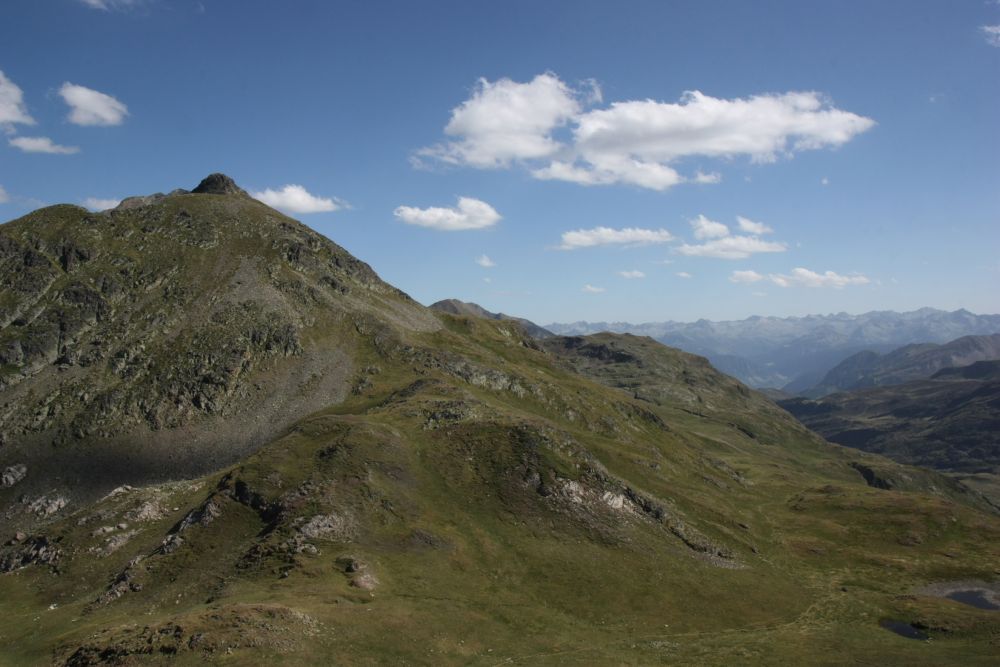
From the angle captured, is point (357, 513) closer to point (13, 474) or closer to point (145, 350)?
point (13, 474)

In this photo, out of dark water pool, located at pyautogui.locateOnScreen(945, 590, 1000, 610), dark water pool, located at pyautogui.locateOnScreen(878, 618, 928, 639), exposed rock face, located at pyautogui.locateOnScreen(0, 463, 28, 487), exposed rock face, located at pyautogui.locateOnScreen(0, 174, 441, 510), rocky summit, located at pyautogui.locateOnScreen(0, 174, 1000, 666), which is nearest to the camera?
rocky summit, located at pyautogui.locateOnScreen(0, 174, 1000, 666)

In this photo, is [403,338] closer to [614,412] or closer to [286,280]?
[286,280]

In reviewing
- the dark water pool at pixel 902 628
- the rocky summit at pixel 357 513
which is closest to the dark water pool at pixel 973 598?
the rocky summit at pixel 357 513

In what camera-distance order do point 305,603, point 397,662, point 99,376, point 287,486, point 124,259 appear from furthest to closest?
1. point 124,259
2. point 99,376
3. point 287,486
4. point 305,603
5. point 397,662

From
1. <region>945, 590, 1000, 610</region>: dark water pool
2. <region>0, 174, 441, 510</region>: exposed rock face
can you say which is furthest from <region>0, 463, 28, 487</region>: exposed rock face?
<region>945, 590, 1000, 610</region>: dark water pool

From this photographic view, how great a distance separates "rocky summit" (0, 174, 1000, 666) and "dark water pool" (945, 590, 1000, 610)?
3481mm

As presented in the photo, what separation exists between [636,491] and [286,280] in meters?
134

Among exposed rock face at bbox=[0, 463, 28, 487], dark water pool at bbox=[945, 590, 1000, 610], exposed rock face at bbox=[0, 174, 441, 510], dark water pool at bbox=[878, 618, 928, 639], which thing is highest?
exposed rock face at bbox=[0, 174, 441, 510]

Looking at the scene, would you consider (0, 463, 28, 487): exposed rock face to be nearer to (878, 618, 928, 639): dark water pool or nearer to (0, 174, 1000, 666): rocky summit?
(0, 174, 1000, 666): rocky summit

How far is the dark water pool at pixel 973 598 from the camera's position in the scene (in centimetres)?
9738

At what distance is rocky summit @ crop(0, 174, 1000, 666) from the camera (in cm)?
7131

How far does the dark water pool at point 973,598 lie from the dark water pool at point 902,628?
1947 cm

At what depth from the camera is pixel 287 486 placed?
95938 millimetres

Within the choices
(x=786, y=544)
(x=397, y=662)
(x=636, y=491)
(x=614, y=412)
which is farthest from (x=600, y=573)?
(x=614, y=412)
